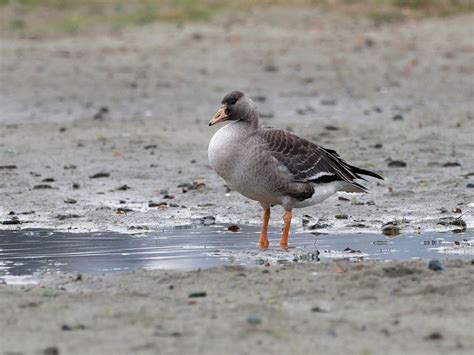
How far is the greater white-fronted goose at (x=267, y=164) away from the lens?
999 cm

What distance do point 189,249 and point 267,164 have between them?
3.42 ft

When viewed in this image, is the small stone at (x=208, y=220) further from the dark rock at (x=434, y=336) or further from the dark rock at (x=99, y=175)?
the dark rock at (x=434, y=336)

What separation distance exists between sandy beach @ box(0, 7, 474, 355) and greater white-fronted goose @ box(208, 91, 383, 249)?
2.59 ft

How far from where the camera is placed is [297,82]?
69.1ft

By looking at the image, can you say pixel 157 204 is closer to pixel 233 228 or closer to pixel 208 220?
pixel 208 220

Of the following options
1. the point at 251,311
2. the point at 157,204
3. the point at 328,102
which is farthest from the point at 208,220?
the point at 328,102

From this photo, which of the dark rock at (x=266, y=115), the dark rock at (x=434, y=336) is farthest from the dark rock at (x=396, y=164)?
the dark rock at (x=434, y=336)

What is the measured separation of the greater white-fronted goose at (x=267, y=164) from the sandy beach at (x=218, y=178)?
2.59 feet

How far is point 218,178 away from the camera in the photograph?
13766 millimetres

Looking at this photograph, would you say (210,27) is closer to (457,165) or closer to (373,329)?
(457,165)

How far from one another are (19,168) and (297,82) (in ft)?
25.9

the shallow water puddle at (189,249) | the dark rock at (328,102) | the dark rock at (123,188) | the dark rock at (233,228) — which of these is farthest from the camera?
the dark rock at (328,102)

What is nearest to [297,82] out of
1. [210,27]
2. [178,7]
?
[210,27]

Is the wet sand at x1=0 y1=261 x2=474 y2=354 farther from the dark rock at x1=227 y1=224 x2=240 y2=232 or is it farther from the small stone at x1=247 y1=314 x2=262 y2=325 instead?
the dark rock at x1=227 y1=224 x2=240 y2=232
